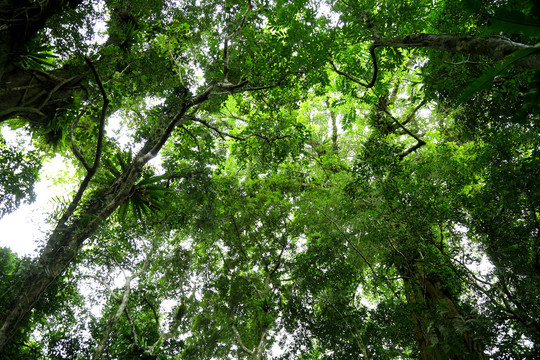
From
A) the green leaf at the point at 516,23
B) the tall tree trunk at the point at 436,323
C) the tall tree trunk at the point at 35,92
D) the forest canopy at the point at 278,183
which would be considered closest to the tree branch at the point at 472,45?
the forest canopy at the point at 278,183

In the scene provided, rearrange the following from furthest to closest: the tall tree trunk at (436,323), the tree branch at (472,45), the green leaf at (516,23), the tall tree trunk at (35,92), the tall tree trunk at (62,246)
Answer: the tall tree trunk at (436,323), the tall tree trunk at (35,92), the tall tree trunk at (62,246), the tree branch at (472,45), the green leaf at (516,23)

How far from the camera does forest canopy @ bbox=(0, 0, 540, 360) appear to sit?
3504mm

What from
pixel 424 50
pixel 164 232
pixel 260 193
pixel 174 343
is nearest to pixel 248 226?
pixel 260 193

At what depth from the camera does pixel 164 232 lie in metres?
8.12

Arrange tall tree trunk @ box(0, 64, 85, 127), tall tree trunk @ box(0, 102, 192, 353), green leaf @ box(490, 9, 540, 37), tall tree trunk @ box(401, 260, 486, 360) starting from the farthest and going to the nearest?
tall tree trunk @ box(401, 260, 486, 360)
tall tree trunk @ box(0, 64, 85, 127)
tall tree trunk @ box(0, 102, 192, 353)
green leaf @ box(490, 9, 540, 37)

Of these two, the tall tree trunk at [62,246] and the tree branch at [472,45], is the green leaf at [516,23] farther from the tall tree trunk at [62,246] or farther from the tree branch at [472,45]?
the tall tree trunk at [62,246]

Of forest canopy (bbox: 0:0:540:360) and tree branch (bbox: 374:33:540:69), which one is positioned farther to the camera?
forest canopy (bbox: 0:0:540:360)

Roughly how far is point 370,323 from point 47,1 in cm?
895

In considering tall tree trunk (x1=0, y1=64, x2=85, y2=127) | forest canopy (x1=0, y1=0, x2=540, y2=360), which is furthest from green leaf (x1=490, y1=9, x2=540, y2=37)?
tall tree trunk (x1=0, y1=64, x2=85, y2=127)

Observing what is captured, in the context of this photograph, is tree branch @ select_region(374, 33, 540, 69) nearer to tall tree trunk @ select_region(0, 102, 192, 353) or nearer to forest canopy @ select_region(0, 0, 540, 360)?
forest canopy @ select_region(0, 0, 540, 360)

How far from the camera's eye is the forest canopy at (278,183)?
3.50m

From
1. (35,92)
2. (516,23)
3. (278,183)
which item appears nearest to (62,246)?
(35,92)

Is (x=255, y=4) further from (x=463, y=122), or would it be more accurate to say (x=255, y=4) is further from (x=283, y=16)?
(x=463, y=122)

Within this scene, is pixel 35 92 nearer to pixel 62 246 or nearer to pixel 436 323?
pixel 62 246
